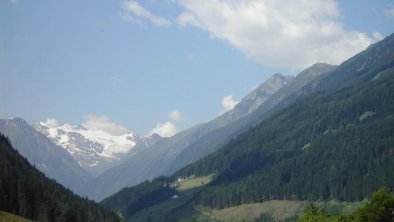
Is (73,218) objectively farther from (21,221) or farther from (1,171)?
(21,221)

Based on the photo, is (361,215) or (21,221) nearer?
(361,215)

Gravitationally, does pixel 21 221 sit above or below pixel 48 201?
below

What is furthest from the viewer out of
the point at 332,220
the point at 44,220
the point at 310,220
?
the point at 44,220

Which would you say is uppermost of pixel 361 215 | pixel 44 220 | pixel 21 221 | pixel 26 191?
pixel 26 191

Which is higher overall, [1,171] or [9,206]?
[1,171]

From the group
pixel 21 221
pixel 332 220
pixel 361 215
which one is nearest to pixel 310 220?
pixel 332 220

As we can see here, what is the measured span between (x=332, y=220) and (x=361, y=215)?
932 cm

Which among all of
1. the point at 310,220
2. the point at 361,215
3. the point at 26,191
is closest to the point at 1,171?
the point at 26,191

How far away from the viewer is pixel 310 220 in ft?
390

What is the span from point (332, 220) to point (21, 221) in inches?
2665

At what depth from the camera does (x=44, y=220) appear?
184 metres

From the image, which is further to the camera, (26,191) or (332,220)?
(26,191)

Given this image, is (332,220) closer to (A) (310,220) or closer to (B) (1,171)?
(A) (310,220)

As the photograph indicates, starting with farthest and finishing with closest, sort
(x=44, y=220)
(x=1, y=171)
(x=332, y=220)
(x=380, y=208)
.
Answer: (x=1, y=171) < (x=44, y=220) < (x=332, y=220) < (x=380, y=208)
